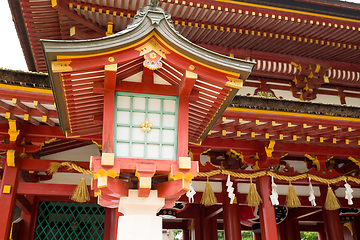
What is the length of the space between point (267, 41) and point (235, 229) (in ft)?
16.1

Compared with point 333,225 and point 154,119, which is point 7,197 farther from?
point 333,225

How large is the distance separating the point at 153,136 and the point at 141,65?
3.04 feet

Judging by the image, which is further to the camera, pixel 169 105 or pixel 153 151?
pixel 169 105

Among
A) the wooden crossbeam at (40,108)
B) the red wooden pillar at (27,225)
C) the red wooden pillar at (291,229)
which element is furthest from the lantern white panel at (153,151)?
the red wooden pillar at (291,229)

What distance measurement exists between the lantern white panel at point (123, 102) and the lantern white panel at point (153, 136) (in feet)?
1.46

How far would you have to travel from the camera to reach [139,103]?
4113 mm

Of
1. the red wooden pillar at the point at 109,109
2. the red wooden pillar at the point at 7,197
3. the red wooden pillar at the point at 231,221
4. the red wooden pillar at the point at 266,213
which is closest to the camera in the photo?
the red wooden pillar at the point at 109,109

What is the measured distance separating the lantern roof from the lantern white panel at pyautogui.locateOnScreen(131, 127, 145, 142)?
0.52 m

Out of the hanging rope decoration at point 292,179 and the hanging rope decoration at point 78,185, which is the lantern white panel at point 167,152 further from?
the hanging rope decoration at point 292,179

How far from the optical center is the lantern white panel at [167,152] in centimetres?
396

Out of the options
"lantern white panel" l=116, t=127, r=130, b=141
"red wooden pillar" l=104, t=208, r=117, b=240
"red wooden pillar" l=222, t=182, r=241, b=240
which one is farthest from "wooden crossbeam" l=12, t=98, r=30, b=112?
"red wooden pillar" l=222, t=182, r=241, b=240

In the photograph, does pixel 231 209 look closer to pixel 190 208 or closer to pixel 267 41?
pixel 190 208

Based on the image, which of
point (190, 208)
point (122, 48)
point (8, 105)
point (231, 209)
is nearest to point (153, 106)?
point (122, 48)

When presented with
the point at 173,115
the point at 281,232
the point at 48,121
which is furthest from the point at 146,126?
the point at 281,232
